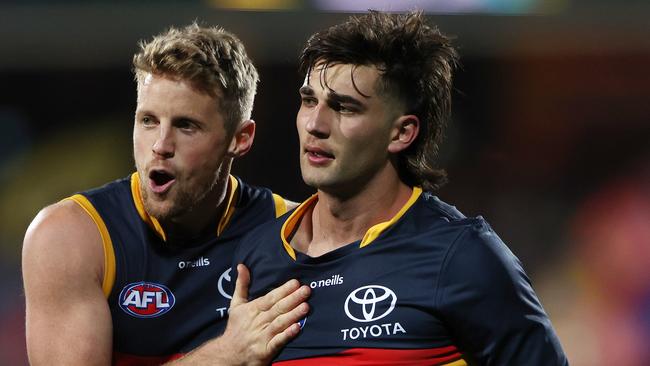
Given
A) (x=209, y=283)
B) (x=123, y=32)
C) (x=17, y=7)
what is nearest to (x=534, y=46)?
(x=123, y=32)

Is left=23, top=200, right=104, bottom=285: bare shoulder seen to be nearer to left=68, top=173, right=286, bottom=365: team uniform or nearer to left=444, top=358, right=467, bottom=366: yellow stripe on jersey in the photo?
left=68, top=173, right=286, bottom=365: team uniform

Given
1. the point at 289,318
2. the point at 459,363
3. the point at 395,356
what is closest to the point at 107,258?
the point at 289,318

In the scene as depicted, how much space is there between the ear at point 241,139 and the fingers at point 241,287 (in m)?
0.56

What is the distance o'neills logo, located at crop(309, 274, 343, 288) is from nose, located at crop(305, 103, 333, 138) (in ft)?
1.35

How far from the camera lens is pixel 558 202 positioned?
6.67 m

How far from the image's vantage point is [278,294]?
2.87 meters

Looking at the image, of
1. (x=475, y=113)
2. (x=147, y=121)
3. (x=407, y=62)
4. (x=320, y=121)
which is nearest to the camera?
(x=320, y=121)

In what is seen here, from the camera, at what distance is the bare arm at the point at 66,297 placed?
313 centimetres

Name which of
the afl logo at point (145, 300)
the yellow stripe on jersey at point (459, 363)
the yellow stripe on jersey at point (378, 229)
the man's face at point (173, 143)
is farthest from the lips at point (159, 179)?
the yellow stripe on jersey at point (459, 363)

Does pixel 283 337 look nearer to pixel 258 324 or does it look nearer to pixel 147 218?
pixel 258 324

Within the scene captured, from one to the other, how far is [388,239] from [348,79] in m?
0.47

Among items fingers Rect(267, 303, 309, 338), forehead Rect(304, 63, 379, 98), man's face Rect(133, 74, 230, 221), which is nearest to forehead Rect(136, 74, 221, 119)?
man's face Rect(133, 74, 230, 221)

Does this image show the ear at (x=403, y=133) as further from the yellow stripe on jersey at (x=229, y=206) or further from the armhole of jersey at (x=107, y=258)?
the armhole of jersey at (x=107, y=258)

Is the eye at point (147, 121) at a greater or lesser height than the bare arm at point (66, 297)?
greater
